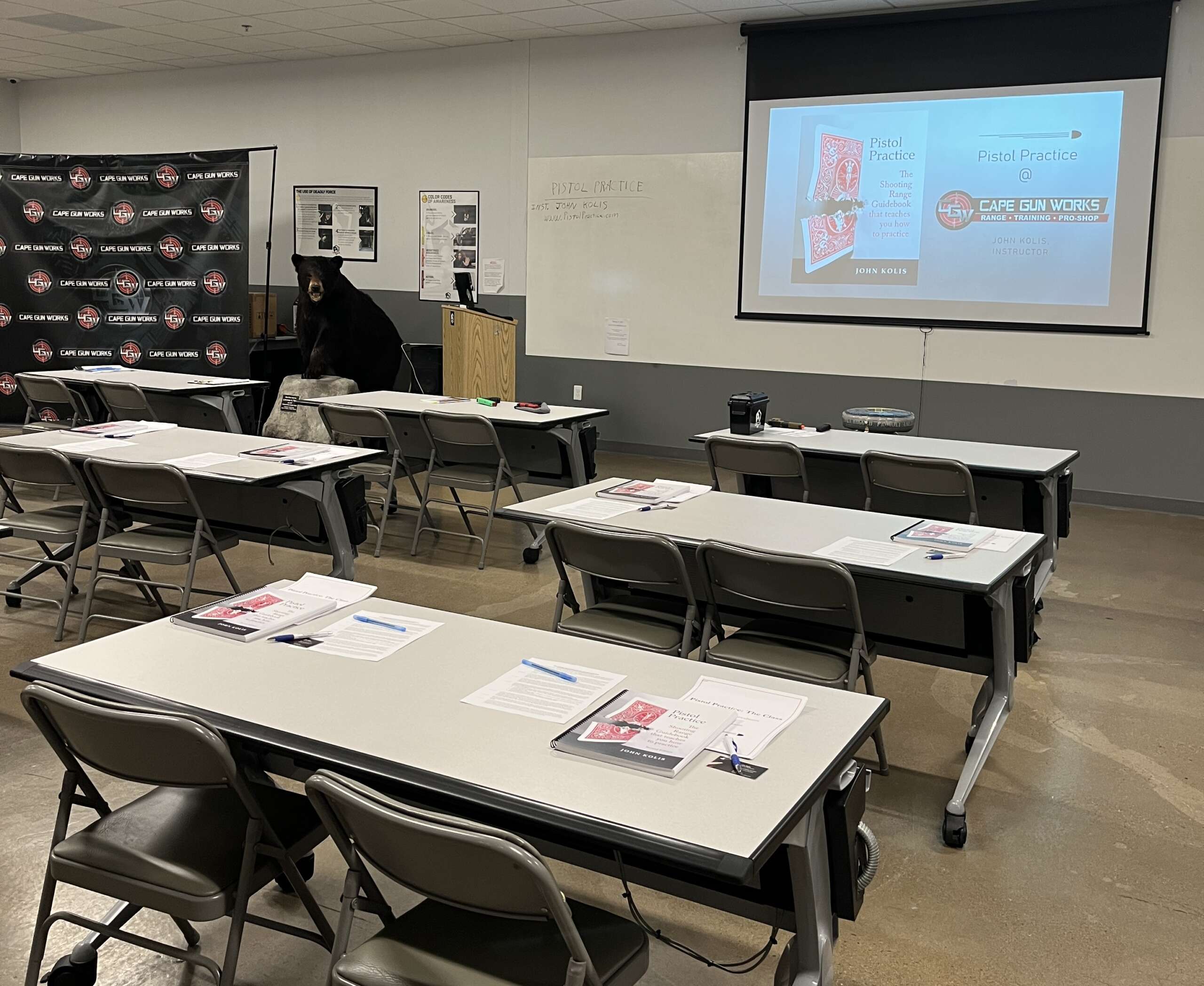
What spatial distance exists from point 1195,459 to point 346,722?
640cm

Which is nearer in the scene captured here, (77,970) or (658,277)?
(77,970)

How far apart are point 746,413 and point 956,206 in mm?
3218

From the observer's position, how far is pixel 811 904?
1.63 metres

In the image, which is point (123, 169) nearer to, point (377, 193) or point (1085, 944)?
point (377, 193)

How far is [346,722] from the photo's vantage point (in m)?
1.78

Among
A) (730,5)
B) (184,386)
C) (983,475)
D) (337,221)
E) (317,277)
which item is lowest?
(983,475)

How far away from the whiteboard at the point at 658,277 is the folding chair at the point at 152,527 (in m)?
4.64

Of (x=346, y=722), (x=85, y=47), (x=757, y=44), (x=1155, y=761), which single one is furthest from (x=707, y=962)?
(x=85, y=47)

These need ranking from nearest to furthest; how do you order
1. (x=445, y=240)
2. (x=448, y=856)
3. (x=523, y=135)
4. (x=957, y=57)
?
1. (x=448, y=856)
2. (x=957, y=57)
3. (x=523, y=135)
4. (x=445, y=240)

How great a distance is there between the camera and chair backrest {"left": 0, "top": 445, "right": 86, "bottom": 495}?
4.01 metres

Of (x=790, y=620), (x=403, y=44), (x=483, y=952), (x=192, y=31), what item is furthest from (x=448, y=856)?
(x=192, y=31)

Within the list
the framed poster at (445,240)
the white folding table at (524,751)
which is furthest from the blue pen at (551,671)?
the framed poster at (445,240)

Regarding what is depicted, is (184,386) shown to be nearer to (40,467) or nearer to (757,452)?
(40,467)

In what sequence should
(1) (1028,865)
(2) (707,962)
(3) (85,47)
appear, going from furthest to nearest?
(3) (85,47) → (1) (1028,865) → (2) (707,962)
